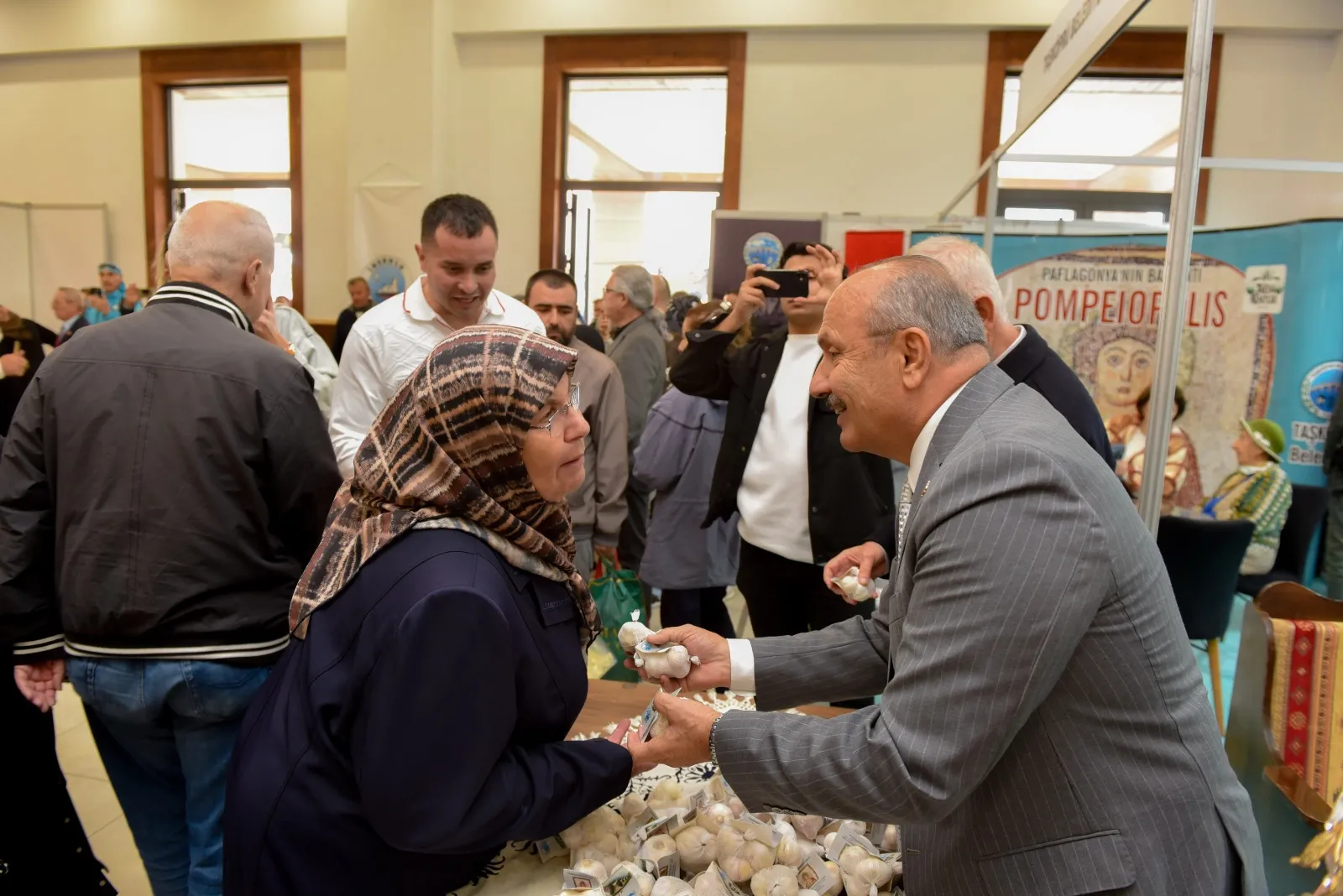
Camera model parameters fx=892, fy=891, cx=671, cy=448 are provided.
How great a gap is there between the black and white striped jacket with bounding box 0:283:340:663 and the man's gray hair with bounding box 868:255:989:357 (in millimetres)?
1221

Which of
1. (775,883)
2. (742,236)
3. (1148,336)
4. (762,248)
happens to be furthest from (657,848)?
(742,236)

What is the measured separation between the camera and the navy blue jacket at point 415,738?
107 centimetres

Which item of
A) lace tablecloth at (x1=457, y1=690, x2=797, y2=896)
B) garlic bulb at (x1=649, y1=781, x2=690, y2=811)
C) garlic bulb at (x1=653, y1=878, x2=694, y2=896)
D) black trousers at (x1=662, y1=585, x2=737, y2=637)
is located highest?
garlic bulb at (x1=653, y1=878, x2=694, y2=896)

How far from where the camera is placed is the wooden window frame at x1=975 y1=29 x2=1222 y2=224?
7418 millimetres

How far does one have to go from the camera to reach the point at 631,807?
1.41 metres

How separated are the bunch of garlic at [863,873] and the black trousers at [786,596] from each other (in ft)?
3.93

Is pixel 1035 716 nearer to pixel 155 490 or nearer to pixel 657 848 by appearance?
pixel 657 848

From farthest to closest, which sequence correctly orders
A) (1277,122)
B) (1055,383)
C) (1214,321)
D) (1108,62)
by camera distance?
(1108,62) → (1277,122) → (1214,321) → (1055,383)

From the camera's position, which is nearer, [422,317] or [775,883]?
[775,883]

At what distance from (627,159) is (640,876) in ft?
27.4

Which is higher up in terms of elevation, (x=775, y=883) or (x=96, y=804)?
(x=775, y=883)

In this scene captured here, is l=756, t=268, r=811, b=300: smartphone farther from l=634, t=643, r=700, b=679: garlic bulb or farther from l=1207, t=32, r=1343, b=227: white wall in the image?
l=1207, t=32, r=1343, b=227: white wall

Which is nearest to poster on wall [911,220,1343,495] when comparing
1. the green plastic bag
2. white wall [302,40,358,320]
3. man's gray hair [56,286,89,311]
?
the green plastic bag

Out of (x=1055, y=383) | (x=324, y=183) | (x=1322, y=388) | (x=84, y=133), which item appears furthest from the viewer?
(x=84, y=133)
